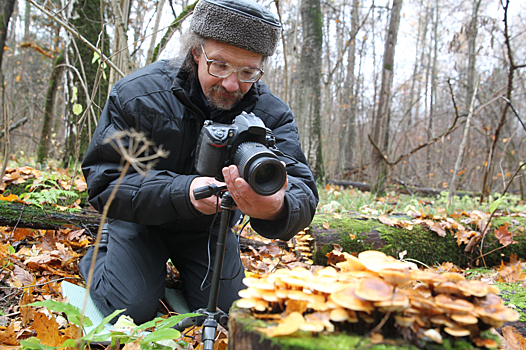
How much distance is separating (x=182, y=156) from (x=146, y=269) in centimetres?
74

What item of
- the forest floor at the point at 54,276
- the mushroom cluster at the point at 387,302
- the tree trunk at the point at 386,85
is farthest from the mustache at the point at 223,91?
the tree trunk at the point at 386,85

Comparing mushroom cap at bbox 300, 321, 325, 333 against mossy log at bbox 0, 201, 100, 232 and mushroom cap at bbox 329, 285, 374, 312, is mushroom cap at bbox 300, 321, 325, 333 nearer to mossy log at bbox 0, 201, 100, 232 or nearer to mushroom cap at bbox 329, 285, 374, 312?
mushroom cap at bbox 329, 285, 374, 312

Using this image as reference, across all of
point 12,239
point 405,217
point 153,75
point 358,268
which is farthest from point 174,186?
point 405,217

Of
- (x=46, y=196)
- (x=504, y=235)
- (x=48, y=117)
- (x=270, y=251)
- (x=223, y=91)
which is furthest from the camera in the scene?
(x=48, y=117)

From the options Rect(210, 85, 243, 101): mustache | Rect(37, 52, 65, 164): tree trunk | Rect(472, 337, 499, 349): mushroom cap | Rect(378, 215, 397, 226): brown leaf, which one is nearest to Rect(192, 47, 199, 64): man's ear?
Rect(210, 85, 243, 101): mustache

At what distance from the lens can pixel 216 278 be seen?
1399 mm

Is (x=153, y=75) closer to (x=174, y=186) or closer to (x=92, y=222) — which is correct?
(x=174, y=186)

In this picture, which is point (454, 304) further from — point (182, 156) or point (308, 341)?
point (182, 156)

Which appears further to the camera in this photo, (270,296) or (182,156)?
(182,156)

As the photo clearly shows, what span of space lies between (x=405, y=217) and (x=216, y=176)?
2.59 metres

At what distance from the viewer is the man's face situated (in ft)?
6.42

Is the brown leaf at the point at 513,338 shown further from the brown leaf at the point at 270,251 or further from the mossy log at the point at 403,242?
the brown leaf at the point at 270,251

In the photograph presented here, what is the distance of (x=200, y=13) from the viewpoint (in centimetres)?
198

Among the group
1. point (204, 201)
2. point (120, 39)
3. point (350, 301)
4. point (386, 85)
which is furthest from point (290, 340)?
point (386, 85)
